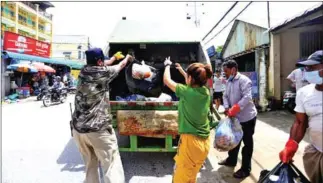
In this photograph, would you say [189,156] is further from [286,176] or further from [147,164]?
[147,164]

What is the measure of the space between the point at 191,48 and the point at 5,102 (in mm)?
11734

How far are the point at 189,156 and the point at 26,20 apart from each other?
3490 centimetres

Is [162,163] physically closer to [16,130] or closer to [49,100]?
[16,130]

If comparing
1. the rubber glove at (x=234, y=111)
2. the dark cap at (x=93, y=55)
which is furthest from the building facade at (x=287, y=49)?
the dark cap at (x=93, y=55)

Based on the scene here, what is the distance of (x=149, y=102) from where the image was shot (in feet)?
13.2

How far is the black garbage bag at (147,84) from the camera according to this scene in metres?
4.40

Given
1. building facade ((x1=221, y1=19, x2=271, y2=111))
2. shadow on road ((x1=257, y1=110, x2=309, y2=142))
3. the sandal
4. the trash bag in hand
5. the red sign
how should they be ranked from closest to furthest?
the trash bag in hand → the sandal → shadow on road ((x1=257, y1=110, x2=309, y2=142)) → building facade ((x1=221, y1=19, x2=271, y2=111)) → the red sign

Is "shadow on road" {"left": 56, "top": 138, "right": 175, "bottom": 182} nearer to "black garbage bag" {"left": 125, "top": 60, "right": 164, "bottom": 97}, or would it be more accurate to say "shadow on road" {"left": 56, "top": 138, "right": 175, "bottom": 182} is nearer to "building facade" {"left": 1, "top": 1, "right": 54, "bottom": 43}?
"black garbage bag" {"left": 125, "top": 60, "right": 164, "bottom": 97}

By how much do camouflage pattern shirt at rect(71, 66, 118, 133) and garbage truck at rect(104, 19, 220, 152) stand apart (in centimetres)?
92

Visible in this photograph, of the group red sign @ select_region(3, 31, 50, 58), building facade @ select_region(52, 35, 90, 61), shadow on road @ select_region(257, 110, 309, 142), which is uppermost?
building facade @ select_region(52, 35, 90, 61)

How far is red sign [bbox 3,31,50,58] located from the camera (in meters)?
15.3

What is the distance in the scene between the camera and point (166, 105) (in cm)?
404

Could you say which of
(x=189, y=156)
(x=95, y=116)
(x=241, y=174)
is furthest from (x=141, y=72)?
(x=241, y=174)

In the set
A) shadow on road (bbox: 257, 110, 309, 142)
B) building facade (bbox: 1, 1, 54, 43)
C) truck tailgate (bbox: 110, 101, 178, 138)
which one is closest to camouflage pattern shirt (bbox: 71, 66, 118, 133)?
truck tailgate (bbox: 110, 101, 178, 138)
